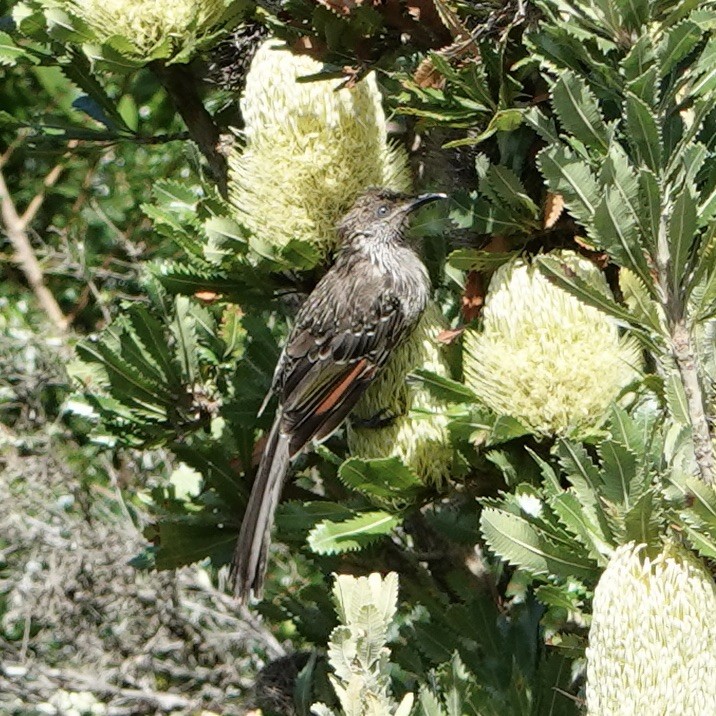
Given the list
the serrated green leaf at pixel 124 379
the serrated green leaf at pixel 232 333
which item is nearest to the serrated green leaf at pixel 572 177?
the serrated green leaf at pixel 124 379

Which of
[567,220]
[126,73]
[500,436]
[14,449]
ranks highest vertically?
[126,73]

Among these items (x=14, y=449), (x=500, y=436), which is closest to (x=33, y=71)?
(x=14, y=449)

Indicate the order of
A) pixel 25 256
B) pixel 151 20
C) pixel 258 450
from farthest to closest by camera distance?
pixel 25 256
pixel 258 450
pixel 151 20

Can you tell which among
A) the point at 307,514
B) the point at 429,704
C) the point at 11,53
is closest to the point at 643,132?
the point at 429,704

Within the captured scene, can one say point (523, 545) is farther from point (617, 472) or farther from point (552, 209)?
point (552, 209)

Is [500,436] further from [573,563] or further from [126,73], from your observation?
[126,73]

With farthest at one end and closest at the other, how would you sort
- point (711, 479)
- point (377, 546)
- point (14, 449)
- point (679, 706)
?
point (14, 449) → point (377, 546) → point (711, 479) → point (679, 706)
